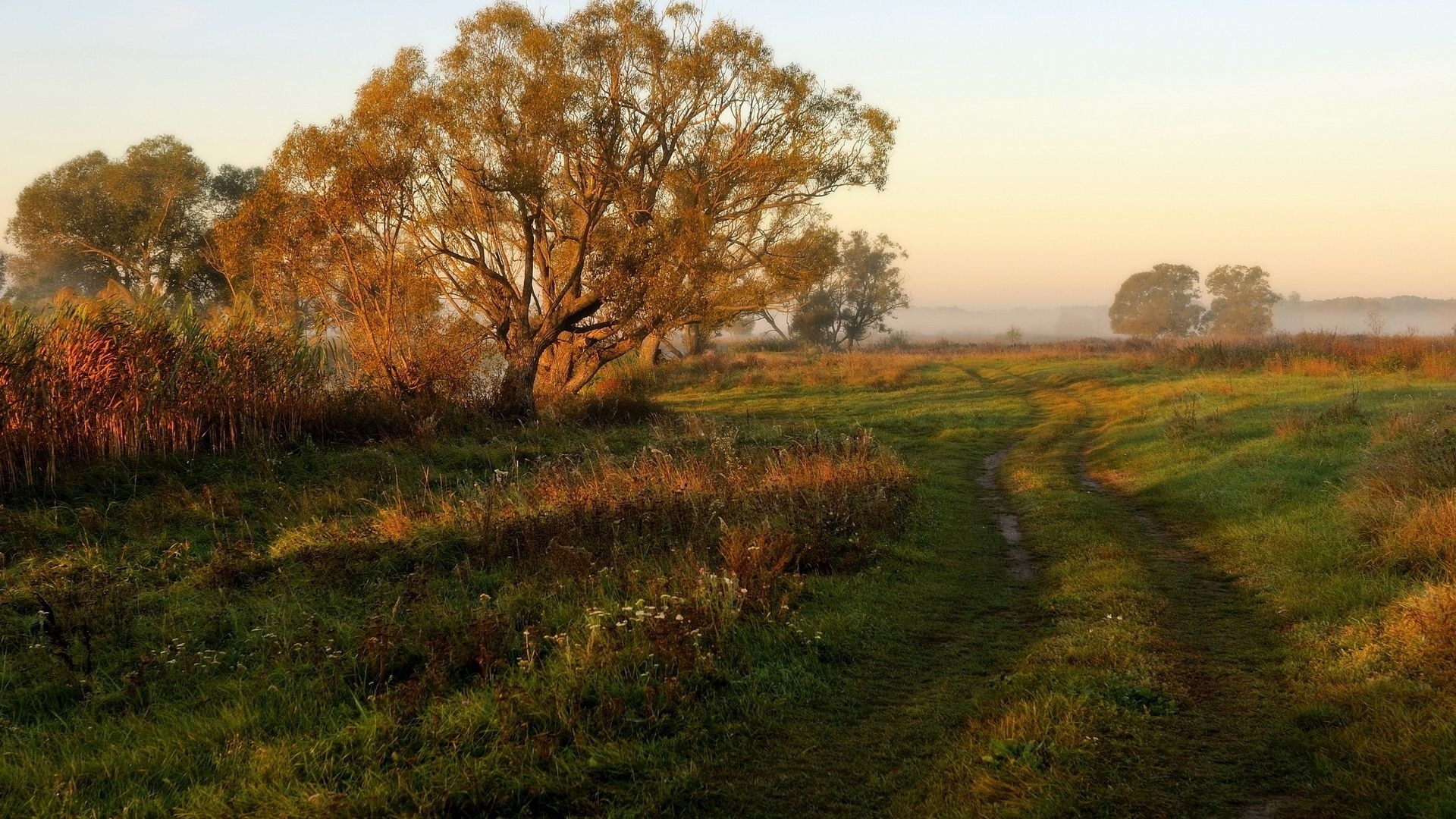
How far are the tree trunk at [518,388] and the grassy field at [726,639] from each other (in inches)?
247

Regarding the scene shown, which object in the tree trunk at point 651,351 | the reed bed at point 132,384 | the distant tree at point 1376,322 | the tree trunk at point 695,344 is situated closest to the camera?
the reed bed at point 132,384

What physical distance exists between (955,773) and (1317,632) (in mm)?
4682

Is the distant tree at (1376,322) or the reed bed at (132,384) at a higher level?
the distant tree at (1376,322)

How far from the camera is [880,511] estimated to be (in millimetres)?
12203

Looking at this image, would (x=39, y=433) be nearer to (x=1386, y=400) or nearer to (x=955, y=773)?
(x=955, y=773)

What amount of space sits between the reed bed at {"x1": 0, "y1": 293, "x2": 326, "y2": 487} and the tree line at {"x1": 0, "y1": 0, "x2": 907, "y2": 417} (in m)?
1.70

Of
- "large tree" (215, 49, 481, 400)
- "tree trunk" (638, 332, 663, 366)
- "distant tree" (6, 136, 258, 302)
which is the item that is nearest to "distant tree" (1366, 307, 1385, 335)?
"tree trunk" (638, 332, 663, 366)

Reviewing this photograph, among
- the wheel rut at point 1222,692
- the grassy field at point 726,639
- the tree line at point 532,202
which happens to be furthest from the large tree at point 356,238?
the wheel rut at point 1222,692

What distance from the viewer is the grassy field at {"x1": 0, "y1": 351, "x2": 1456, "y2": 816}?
5289 mm

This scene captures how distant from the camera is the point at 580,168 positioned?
2562 centimetres

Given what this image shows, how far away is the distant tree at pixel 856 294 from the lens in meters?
80.2

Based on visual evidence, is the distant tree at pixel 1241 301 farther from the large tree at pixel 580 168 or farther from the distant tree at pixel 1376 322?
the large tree at pixel 580 168

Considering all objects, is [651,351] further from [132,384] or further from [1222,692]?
[1222,692]

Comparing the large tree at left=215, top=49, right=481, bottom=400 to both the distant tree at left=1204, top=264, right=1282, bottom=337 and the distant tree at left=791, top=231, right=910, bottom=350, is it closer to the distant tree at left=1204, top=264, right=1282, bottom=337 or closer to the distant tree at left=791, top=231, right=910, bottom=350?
the distant tree at left=791, top=231, right=910, bottom=350
